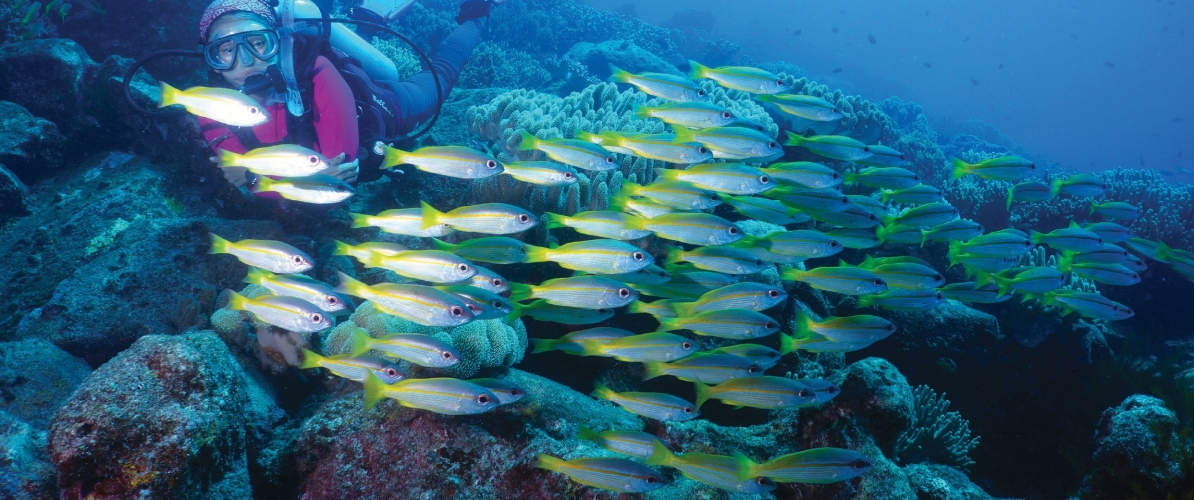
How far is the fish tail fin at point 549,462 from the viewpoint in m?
2.56

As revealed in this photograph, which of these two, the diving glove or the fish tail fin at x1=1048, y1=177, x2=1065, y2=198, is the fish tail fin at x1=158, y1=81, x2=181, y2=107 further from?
the diving glove

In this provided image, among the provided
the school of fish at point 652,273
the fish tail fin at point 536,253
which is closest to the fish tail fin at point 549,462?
the school of fish at point 652,273

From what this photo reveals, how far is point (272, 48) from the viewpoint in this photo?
436 cm

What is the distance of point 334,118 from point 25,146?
13.9ft

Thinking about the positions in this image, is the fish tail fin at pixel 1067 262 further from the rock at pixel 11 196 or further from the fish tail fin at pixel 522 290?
the rock at pixel 11 196

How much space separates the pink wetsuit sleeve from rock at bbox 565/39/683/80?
1138 cm

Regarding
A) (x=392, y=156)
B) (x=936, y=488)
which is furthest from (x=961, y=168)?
(x=392, y=156)

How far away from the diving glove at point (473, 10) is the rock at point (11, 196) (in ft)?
27.1

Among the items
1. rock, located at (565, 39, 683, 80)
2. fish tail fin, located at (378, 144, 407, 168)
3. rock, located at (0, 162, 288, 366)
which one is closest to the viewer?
fish tail fin, located at (378, 144, 407, 168)

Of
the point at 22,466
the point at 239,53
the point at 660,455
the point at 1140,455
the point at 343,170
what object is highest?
the point at 239,53

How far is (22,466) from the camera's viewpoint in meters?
2.13

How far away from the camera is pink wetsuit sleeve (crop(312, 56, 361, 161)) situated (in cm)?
479

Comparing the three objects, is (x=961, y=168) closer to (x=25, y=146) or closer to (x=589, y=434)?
(x=589, y=434)

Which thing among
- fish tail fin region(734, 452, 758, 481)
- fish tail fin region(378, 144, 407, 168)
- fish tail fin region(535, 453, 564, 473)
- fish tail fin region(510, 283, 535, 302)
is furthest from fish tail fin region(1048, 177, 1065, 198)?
fish tail fin region(378, 144, 407, 168)
